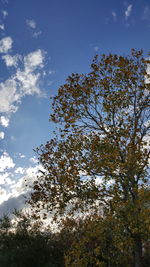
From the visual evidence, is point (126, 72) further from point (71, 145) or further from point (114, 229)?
point (114, 229)

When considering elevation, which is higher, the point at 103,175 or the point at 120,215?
the point at 103,175

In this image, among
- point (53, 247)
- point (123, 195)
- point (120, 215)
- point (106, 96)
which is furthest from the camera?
point (53, 247)

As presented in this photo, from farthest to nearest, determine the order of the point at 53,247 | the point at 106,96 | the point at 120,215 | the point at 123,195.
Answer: the point at 53,247
the point at 106,96
the point at 123,195
the point at 120,215

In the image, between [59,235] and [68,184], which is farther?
[59,235]

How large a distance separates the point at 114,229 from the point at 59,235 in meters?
14.6

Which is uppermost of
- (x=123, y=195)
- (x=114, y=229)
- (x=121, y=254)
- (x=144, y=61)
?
(x=144, y=61)

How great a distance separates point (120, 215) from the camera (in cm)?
1051

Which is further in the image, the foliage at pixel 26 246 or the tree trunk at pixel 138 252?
the foliage at pixel 26 246

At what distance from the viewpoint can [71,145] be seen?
13.6 m

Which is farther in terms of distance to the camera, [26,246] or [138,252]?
[26,246]

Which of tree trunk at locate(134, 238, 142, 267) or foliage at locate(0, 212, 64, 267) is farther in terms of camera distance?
foliage at locate(0, 212, 64, 267)

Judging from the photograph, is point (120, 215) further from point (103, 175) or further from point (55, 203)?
point (55, 203)

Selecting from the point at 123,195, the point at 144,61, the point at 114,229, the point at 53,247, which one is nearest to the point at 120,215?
the point at 114,229

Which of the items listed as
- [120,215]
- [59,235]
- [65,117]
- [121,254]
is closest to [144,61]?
[65,117]
